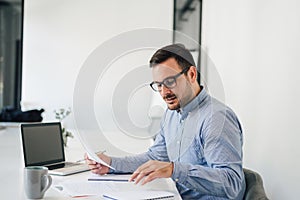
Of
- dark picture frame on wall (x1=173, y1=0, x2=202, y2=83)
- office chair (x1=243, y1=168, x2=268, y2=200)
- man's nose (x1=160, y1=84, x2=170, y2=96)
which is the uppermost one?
dark picture frame on wall (x1=173, y1=0, x2=202, y2=83)

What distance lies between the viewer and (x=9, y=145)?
2439 mm

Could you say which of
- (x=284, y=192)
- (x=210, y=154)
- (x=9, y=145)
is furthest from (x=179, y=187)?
(x=9, y=145)

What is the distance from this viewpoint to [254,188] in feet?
4.53

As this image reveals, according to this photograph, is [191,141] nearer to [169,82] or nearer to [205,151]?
[205,151]

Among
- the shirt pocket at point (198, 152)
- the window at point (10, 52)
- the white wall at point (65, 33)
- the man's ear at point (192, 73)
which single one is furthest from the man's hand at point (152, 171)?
the window at point (10, 52)

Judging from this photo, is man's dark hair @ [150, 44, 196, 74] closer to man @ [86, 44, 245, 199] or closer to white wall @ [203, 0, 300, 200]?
Result: man @ [86, 44, 245, 199]

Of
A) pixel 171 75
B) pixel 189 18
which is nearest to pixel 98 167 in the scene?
pixel 171 75

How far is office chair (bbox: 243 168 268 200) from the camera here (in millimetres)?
1295

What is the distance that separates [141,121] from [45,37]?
3.83 m

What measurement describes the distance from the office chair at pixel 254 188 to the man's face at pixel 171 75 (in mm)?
381

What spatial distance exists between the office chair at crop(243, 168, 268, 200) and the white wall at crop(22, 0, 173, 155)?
3.93 metres

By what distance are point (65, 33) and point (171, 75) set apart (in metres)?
4.11

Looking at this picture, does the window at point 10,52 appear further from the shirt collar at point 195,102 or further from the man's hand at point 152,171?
the man's hand at point 152,171

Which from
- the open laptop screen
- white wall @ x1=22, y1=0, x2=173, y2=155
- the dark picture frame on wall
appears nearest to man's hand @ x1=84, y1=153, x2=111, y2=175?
the open laptop screen
